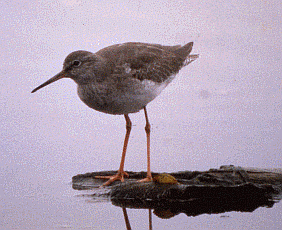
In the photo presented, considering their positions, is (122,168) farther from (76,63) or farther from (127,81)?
(76,63)

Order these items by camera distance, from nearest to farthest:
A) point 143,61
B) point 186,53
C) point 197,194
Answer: point 197,194
point 143,61
point 186,53

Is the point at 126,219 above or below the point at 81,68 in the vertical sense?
below

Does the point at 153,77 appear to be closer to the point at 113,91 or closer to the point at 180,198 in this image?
the point at 113,91

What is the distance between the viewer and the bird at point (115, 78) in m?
8.39

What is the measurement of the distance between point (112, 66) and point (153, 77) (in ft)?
3.52

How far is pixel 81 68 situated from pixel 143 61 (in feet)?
5.00

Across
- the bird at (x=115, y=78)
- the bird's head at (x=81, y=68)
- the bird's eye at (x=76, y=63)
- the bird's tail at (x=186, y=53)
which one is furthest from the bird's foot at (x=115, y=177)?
the bird's tail at (x=186, y=53)

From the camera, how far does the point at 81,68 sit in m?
8.44

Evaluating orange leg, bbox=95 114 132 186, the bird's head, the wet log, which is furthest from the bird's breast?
the wet log

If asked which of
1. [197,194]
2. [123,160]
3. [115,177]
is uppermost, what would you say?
[123,160]

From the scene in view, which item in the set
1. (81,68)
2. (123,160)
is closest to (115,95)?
(81,68)

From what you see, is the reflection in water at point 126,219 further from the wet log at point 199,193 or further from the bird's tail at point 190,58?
the bird's tail at point 190,58

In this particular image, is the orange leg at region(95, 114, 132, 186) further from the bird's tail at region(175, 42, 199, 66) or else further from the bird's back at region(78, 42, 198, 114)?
the bird's tail at region(175, 42, 199, 66)

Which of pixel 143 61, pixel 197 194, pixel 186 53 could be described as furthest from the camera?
pixel 186 53
